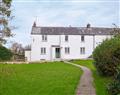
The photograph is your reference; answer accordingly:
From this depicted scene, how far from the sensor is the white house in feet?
247

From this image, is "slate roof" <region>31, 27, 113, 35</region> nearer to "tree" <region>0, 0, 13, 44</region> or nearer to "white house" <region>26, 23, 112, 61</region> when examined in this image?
"white house" <region>26, 23, 112, 61</region>

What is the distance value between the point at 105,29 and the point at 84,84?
5567 centimetres

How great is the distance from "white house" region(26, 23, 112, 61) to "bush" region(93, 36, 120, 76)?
4630 cm

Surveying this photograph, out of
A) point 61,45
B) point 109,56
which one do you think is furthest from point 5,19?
point 61,45

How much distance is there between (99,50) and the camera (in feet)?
96.0

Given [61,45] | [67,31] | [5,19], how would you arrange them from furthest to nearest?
[67,31]
[61,45]
[5,19]

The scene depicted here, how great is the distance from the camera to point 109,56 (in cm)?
2753

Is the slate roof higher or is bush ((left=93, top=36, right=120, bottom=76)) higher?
the slate roof

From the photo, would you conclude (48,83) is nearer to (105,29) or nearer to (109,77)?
(109,77)

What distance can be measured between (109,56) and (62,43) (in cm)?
4885

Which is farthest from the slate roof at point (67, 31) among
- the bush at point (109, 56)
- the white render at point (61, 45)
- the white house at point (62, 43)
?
the bush at point (109, 56)

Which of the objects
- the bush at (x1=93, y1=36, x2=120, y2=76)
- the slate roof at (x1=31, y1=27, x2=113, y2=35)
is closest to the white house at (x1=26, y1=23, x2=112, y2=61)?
the slate roof at (x1=31, y1=27, x2=113, y2=35)

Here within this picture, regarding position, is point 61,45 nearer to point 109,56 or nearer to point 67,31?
point 67,31

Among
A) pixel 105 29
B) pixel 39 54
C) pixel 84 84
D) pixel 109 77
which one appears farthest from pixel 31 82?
pixel 105 29
